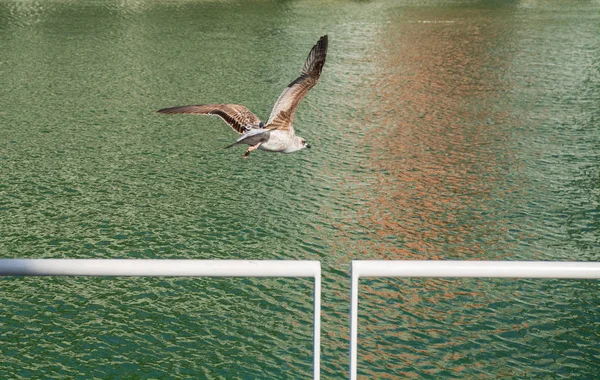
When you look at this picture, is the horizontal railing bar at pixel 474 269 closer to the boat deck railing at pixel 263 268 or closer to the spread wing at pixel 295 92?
the boat deck railing at pixel 263 268

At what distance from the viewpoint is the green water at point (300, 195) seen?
631 cm

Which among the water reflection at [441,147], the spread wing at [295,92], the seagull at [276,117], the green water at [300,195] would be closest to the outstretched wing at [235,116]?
the seagull at [276,117]

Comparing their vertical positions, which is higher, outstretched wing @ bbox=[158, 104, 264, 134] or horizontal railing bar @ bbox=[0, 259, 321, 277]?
outstretched wing @ bbox=[158, 104, 264, 134]

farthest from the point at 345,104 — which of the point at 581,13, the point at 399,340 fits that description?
the point at 581,13

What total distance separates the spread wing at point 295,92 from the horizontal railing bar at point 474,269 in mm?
2298

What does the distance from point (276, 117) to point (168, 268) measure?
7.80 feet

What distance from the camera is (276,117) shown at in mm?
4160

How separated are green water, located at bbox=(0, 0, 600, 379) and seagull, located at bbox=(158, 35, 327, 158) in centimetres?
218

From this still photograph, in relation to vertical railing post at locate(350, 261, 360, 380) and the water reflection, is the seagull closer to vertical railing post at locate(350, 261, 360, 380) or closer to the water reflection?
vertical railing post at locate(350, 261, 360, 380)

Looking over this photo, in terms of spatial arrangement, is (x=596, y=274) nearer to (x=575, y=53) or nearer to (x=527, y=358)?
(x=527, y=358)

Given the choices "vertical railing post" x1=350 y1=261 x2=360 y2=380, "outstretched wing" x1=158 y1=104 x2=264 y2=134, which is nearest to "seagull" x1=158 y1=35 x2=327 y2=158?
"outstretched wing" x1=158 y1=104 x2=264 y2=134

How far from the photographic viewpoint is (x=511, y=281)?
740 centimetres

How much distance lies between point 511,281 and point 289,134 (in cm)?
386

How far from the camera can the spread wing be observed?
4.16m
